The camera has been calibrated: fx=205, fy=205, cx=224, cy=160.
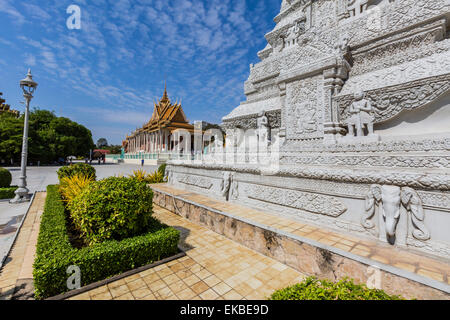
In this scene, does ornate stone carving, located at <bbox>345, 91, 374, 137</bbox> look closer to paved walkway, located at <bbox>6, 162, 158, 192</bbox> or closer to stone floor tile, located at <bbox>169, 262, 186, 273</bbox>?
stone floor tile, located at <bbox>169, 262, 186, 273</bbox>

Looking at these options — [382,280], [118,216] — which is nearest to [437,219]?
[382,280]

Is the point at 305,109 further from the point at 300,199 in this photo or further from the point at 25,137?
the point at 25,137

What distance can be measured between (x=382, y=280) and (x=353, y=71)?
231 inches

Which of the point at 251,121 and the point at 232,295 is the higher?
the point at 251,121

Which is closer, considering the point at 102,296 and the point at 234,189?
the point at 102,296

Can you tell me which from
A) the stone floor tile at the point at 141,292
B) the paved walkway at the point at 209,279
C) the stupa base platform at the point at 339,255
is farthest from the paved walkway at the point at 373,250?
the stone floor tile at the point at 141,292

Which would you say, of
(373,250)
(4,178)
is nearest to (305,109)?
(373,250)

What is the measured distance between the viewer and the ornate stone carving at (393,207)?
3.22 meters

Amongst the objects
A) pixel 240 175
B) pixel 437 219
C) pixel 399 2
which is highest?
pixel 399 2

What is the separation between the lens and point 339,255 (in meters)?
2.80

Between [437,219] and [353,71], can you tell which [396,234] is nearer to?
[437,219]

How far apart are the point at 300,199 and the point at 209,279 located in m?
2.72

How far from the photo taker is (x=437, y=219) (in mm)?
3133

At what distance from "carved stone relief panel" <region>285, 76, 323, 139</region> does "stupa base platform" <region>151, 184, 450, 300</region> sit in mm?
2607
